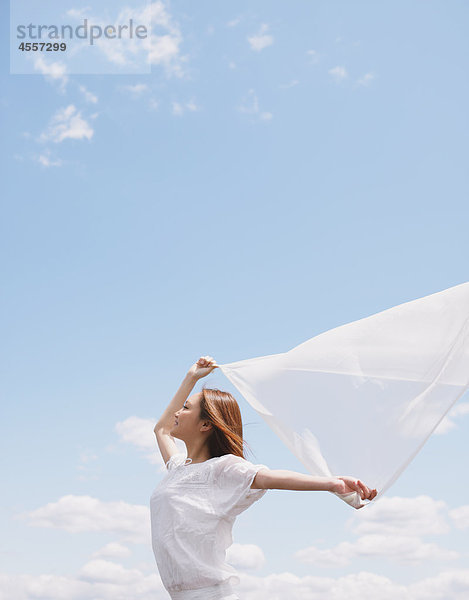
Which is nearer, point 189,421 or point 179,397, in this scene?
point 189,421

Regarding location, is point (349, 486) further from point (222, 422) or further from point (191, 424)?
point (191, 424)

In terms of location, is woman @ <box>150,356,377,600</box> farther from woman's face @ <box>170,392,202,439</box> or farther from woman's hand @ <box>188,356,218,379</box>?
woman's hand @ <box>188,356,218,379</box>

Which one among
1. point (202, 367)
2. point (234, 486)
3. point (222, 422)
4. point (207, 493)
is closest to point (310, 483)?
point (234, 486)

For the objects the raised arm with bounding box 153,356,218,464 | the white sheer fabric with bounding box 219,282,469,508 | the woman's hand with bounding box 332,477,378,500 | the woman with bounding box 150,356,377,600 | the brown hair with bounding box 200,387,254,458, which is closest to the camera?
the woman's hand with bounding box 332,477,378,500

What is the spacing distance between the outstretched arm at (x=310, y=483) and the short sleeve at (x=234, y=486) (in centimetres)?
10

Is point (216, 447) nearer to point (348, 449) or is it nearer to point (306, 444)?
point (306, 444)

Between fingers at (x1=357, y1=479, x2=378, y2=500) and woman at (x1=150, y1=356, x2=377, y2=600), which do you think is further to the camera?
woman at (x1=150, y1=356, x2=377, y2=600)

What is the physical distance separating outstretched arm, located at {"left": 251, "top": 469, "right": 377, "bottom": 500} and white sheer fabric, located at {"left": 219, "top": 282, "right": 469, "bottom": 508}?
16.6 inches

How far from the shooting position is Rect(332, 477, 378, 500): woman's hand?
3096 mm

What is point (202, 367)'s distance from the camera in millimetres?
4590

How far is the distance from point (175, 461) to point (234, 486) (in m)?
0.70

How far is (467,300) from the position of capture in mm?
4020

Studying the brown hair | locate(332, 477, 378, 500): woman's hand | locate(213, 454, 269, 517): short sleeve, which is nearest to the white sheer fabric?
the brown hair

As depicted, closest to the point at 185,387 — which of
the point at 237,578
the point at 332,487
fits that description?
the point at 237,578
